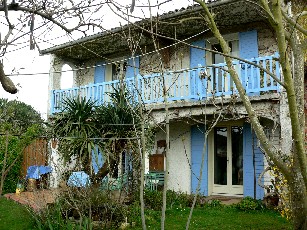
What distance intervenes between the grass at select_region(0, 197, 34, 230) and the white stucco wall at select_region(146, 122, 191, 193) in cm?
489

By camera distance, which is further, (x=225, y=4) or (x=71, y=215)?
(x=225, y=4)

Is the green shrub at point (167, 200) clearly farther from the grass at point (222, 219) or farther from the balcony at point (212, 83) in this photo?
the balcony at point (212, 83)

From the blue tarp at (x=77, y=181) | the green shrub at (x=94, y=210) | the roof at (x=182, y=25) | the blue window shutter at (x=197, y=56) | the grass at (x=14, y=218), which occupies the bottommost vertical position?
the grass at (x=14, y=218)

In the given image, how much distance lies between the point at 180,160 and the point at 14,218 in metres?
5.66

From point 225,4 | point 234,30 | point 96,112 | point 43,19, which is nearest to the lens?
point 43,19

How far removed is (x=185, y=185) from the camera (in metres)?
11.8

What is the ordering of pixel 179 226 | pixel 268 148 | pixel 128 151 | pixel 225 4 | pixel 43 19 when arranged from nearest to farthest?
1. pixel 268 148
2. pixel 43 19
3. pixel 179 226
4. pixel 128 151
5. pixel 225 4

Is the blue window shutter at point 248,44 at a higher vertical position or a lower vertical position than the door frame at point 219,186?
higher

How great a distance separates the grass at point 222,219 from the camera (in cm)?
734

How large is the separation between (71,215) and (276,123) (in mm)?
5367

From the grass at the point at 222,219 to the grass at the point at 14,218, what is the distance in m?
2.56

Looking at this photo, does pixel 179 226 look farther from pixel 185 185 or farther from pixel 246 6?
pixel 246 6

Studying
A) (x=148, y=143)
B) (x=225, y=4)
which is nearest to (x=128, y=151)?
(x=148, y=143)

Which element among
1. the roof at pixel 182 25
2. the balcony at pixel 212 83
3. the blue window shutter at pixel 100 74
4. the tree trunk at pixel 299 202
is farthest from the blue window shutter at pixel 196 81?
the tree trunk at pixel 299 202
